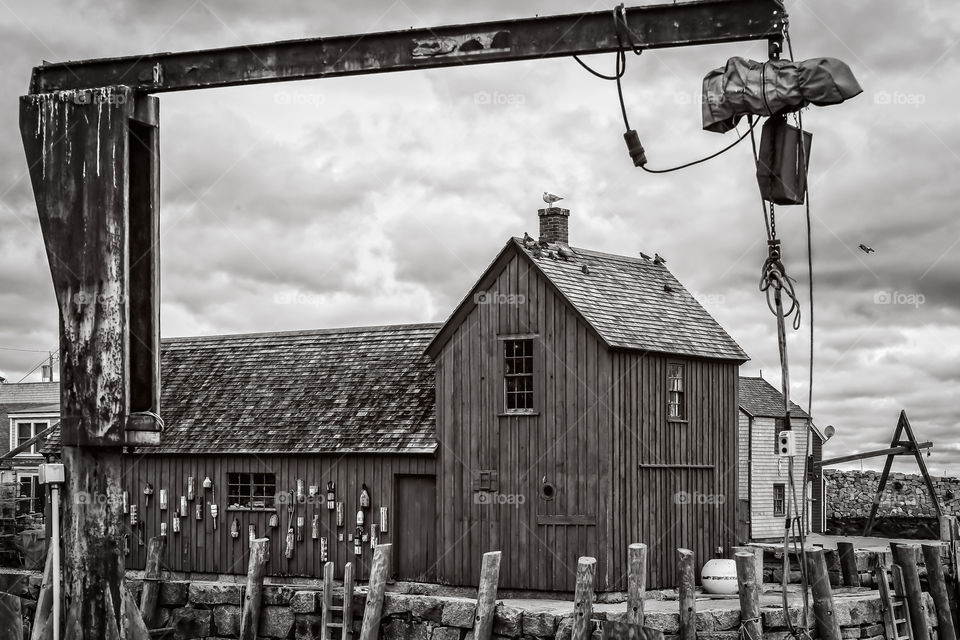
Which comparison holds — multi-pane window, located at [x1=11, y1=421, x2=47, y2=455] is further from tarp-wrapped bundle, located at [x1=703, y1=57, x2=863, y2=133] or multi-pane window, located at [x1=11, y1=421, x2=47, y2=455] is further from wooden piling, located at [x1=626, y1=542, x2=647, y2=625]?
tarp-wrapped bundle, located at [x1=703, y1=57, x2=863, y2=133]

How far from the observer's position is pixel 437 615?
59.5 ft

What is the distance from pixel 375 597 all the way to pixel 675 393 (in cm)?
807

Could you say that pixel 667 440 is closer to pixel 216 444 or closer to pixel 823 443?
pixel 216 444

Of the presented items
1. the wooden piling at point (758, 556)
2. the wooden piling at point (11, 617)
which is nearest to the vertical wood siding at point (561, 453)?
the wooden piling at point (758, 556)

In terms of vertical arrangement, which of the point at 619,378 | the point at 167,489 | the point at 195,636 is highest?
the point at 619,378

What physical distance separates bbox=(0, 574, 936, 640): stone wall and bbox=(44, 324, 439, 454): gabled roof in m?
5.29

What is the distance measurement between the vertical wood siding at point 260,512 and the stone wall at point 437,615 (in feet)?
15.6

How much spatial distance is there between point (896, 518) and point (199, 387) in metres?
22.4

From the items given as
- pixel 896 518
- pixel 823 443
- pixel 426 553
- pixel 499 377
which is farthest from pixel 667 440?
pixel 823 443

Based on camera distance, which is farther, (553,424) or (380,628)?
(553,424)

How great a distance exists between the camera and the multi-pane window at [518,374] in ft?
73.8

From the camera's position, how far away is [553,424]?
22.0 m

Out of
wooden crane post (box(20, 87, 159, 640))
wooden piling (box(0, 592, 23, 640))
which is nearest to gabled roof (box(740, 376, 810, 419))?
wooden piling (box(0, 592, 23, 640))

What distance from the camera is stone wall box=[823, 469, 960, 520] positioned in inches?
1665
